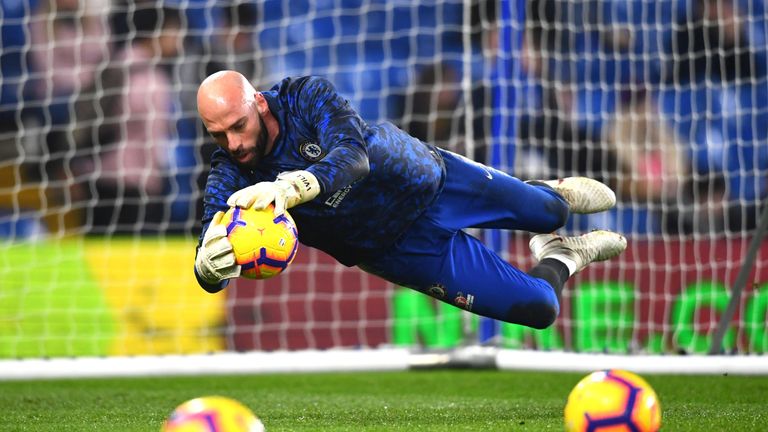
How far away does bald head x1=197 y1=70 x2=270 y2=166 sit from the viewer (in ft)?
14.6

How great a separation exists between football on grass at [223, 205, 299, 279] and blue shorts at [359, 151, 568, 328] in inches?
→ 39.0

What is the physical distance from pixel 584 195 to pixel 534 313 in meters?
0.70

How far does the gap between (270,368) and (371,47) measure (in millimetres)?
3830

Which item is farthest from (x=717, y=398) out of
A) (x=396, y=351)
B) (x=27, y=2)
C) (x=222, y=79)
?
(x=27, y=2)

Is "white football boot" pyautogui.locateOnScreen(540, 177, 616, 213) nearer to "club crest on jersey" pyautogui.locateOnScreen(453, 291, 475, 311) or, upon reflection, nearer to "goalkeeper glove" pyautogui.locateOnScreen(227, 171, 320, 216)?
"club crest on jersey" pyautogui.locateOnScreen(453, 291, 475, 311)

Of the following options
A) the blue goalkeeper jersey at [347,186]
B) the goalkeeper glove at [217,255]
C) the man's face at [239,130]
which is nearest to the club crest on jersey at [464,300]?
the blue goalkeeper jersey at [347,186]

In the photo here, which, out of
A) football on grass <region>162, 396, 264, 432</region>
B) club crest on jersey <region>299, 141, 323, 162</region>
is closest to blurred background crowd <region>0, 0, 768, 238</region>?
club crest on jersey <region>299, 141, 323, 162</region>

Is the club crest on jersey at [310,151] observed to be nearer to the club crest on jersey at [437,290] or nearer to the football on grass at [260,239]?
the football on grass at [260,239]

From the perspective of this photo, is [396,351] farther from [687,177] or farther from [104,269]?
[687,177]

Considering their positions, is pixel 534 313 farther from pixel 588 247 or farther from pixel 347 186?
pixel 347 186

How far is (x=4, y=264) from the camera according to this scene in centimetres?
889

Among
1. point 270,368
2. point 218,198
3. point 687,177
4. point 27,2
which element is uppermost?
point 27,2

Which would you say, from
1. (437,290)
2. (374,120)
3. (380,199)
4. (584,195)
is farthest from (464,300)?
(374,120)

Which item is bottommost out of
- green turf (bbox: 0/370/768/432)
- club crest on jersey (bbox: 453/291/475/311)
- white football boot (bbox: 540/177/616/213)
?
green turf (bbox: 0/370/768/432)
